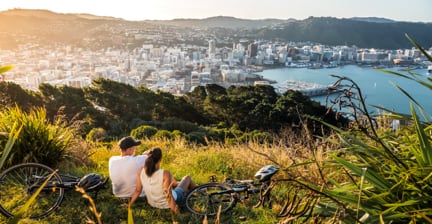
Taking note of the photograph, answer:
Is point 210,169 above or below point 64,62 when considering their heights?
above

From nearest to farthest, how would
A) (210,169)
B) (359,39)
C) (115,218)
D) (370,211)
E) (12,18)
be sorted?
(370,211)
(115,218)
(210,169)
(12,18)
(359,39)

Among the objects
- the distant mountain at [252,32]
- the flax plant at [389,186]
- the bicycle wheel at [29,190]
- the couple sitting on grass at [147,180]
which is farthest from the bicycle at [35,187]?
the distant mountain at [252,32]

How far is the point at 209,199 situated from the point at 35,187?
188cm

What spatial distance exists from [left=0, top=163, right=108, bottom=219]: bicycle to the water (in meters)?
26.5

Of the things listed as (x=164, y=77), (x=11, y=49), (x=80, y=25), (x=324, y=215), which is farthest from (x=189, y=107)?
(x=80, y=25)

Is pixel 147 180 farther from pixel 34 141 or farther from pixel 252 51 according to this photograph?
pixel 252 51

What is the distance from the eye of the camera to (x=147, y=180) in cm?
390

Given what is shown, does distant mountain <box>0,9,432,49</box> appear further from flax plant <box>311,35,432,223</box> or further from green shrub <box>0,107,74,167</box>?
flax plant <box>311,35,432,223</box>

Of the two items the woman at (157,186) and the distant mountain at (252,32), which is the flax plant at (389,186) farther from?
the distant mountain at (252,32)

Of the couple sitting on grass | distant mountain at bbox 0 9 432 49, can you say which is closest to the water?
distant mountain at bbox 0 9 432 49

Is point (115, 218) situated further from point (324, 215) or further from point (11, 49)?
point (11, 49)

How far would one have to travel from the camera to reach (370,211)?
1.56 meters

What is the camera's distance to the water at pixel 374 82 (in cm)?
3806

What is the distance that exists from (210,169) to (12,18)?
95803 millimetres
